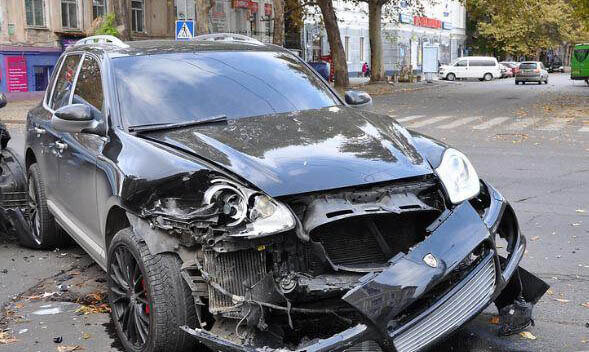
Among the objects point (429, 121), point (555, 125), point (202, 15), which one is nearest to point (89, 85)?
point (555, 125)

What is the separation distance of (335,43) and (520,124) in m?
18.6

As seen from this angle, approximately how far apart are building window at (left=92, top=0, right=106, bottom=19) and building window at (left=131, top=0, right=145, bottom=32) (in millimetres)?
2413

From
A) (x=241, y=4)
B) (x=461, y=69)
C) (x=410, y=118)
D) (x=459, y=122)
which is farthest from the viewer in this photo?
(x=461, y=69)

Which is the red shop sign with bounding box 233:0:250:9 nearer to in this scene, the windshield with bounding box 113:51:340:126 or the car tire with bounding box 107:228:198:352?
the windshield with bounding box 113:51:340:126

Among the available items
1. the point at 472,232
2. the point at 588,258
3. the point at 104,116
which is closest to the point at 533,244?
the point at 588,258

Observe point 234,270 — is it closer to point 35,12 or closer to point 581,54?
point 35,12

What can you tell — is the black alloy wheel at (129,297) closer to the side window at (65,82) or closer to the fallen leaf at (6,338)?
the fallen leaf at (6,338)

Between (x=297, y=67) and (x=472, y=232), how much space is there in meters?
2.55

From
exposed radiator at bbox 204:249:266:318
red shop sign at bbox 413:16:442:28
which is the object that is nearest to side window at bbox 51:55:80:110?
exposed radiator at bbox 204:249:266:318

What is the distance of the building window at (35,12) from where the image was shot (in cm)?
3084

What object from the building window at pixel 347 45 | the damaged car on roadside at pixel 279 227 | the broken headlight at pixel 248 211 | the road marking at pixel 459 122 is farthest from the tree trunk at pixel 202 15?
the building window at pixel 347 45

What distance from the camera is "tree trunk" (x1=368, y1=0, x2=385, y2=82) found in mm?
42250

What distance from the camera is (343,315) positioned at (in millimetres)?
3303

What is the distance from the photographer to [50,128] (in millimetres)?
5836
